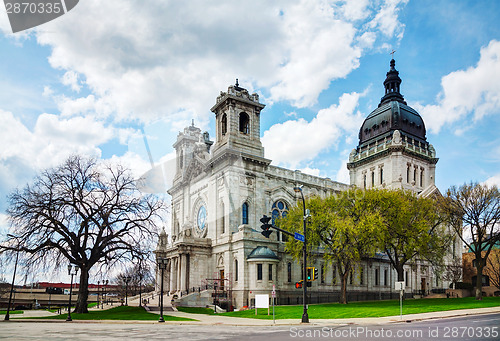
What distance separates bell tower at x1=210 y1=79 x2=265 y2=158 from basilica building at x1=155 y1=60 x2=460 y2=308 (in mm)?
151

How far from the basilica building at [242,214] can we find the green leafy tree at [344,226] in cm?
381

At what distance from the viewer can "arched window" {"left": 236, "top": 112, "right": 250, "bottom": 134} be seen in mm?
65250

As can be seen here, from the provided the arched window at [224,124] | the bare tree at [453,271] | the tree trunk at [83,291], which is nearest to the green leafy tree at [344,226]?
the arched window at [224,124]

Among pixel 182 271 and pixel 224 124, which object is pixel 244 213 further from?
pixel 224 124

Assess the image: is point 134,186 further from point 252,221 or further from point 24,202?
point 252,221

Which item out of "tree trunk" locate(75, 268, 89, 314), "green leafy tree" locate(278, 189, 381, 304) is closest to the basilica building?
"green leafy tree" locate(278, 189, 381, 304)

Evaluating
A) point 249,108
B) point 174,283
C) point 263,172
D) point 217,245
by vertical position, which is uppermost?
point 249,108

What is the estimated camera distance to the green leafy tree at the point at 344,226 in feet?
155

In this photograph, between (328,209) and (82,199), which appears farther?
(328,209)

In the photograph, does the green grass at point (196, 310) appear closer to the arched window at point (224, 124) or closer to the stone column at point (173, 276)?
the stone column at point (173, 276)

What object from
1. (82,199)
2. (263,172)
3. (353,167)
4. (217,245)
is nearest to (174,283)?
(217,245)

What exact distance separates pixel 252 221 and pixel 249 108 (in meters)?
17.0

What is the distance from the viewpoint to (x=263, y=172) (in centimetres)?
6328

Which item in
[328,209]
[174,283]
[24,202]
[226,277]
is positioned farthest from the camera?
[174,283]
